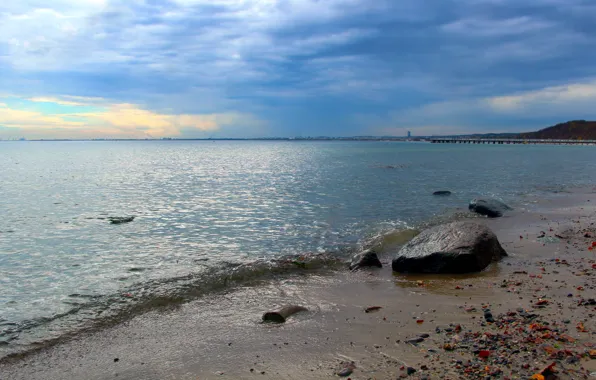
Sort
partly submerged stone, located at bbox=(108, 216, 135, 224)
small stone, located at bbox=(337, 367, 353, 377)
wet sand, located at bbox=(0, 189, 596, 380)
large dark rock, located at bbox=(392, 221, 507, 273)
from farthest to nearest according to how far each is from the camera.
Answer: partly submerged stone, located at bbox=(108, 216, 135, 224), large dark rock, located at bbox=(392, 221, 507, 273), wet sand, located at bbox=(0, 189, 596, 380), small stone, located at bbox=(337, 367, 353, 377)

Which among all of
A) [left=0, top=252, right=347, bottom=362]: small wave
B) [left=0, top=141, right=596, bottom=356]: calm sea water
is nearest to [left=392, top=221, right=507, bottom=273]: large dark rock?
[left=0, top=252, right=347, bottom=362]: small wave

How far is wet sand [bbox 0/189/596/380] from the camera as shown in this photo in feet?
20.7

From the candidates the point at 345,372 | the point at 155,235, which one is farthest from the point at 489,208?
the point at 345,372

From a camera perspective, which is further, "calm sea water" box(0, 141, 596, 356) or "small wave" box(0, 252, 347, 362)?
"calm sea water" box(0, 141, 596, 356)

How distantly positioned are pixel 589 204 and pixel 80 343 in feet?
88.7

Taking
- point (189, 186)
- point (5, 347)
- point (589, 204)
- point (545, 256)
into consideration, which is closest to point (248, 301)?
point (5, 347)

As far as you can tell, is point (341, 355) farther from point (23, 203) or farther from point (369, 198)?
point (23, 203)

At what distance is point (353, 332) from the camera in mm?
7734

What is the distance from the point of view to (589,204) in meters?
24.1

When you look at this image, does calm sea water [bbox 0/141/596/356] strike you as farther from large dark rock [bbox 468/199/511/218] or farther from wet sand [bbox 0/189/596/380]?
large dark rock [bbox 468/199/511/218]

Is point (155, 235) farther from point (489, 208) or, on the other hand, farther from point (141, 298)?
point (489, 208)

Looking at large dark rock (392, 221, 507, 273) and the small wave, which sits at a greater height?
large dark rock (392, 221, 507, 273)

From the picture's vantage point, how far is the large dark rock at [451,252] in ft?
38.2

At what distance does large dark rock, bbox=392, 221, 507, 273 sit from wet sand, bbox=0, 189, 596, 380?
0.42 metres
